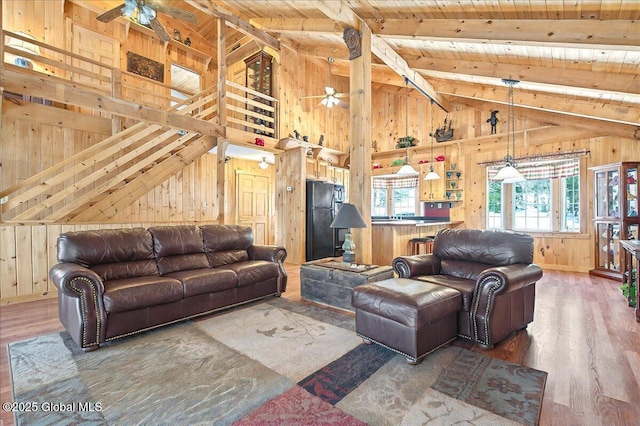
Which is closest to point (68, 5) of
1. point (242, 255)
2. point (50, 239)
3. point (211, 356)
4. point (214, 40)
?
point (214, 40)

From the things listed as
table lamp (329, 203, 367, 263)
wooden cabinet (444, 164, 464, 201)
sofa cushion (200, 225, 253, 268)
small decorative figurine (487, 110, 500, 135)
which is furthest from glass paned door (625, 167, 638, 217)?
sofa cushion (200, 225, 253, 268)

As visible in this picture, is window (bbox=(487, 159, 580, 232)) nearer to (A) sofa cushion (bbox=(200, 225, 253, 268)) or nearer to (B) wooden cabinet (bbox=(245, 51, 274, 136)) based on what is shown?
(B) wooden cabinet (bbox=(245, 51, 274, 136))

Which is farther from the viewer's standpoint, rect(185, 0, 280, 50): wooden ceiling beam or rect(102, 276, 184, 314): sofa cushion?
rect(185, 0, 280, 50): wooden ceiling beam

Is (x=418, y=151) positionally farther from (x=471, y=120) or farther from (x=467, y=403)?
(x=467, y=403)

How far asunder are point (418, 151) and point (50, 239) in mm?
7238

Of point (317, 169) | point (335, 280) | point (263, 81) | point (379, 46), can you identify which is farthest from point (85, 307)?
point (263, 81)

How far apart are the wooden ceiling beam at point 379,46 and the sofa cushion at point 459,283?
302cm

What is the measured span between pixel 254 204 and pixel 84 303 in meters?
6.02

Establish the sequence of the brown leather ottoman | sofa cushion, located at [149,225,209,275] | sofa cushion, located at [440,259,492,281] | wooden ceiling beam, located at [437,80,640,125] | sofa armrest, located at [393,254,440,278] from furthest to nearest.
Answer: wooden ceiling beam, located at [437,80,640,125] → sofa cushion, located at [149,225,209,275] → sofa armrest, located at [393,254,440,278] → sofa cushion, located at [440,259,492,281] → the brown leather ottoman

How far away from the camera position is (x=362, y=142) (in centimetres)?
377

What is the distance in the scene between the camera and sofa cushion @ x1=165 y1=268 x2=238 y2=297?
2941 millimetres

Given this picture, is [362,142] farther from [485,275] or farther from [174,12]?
[174,12]

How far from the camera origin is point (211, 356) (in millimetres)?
2227

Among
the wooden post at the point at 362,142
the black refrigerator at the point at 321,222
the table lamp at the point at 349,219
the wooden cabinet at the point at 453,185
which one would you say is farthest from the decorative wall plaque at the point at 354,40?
the wooden cabinet at the point at 453,185
